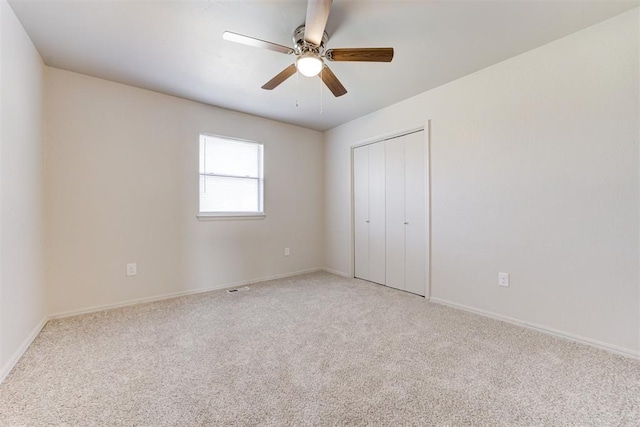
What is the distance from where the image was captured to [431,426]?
126 cm

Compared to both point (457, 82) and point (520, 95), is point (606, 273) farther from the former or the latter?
point (457, 82)

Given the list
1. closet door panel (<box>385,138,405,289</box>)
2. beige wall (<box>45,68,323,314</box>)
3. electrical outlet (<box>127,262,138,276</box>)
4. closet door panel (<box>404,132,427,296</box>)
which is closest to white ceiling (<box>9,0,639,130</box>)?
beige wall (<box>45,68,323,314</box>)

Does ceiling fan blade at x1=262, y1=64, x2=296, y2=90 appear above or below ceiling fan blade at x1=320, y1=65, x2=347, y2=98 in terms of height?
above

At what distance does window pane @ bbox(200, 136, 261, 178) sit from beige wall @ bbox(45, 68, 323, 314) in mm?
130

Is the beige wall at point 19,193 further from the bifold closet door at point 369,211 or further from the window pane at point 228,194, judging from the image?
the bifold closet door at point 369,211

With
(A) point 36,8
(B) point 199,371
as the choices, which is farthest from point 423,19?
(B) point 199,371

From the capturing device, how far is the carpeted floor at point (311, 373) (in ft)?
4.37

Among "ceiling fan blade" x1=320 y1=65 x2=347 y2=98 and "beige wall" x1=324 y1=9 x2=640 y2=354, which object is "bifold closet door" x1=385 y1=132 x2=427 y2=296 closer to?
"beige wall" x1=324 y1=9 x2=640 y2=354

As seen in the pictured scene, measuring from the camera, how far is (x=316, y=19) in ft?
5.15

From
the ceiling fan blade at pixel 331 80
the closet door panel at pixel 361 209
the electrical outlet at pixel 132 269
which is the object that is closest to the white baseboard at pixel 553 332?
the closet door panel at pixel 361 209

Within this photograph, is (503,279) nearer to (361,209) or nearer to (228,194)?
(361,209)

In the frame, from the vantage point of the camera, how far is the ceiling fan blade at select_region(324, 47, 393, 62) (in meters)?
1.77

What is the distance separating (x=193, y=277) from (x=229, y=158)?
1.56m

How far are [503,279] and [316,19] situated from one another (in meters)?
2.55
